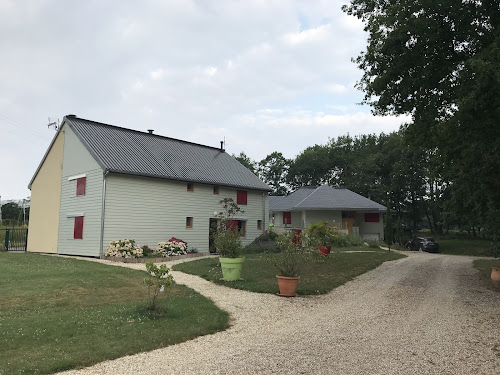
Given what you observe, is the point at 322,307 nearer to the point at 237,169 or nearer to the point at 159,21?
the point at 159,21

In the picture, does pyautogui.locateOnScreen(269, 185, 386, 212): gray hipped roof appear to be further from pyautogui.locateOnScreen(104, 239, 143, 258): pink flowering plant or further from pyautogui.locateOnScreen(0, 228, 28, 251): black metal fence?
pyautogui.locateOnScreen(0, 228, 28, 251): black metal fence

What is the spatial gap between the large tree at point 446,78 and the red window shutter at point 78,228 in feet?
50.8

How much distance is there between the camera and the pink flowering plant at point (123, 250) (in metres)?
17.5

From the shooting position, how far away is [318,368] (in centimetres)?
461

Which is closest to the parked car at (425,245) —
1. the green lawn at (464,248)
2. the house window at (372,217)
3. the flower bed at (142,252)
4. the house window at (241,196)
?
the green lawn at (464,248)

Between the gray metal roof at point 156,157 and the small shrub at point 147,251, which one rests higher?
the gray metal roof at point 156,157

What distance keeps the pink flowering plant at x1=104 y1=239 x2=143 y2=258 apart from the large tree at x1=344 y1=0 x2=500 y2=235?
12271 mm

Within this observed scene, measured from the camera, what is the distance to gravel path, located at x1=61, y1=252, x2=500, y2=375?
470cm

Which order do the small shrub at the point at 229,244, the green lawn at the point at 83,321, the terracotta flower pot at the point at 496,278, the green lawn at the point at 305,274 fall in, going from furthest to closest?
1. the small shrub at the point at 229,244
2. the terracotta flower pot at the point at 496,278
3. the green lawn at the point at 305,274
4. the green lawn at the point at 83,321

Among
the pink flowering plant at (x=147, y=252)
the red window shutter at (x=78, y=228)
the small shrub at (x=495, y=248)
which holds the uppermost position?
the red window shutter at (x=78, y=228)

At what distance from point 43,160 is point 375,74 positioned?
68.6 feet

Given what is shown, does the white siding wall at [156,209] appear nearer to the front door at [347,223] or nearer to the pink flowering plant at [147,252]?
the pink flowering plant at [147,252]

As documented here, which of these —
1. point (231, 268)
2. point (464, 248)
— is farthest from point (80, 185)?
point (464, 248)

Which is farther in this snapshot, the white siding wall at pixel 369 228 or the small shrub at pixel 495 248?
the white siding wall at pixel 369 228
